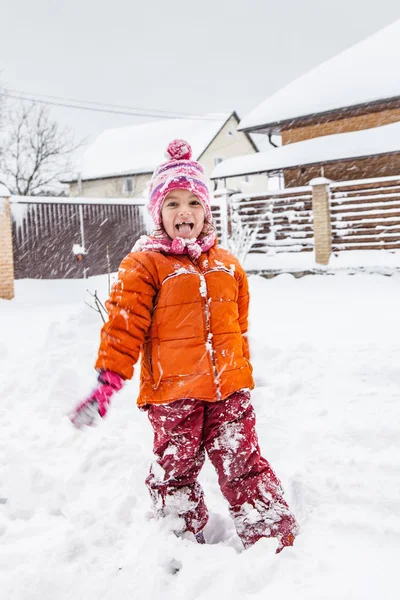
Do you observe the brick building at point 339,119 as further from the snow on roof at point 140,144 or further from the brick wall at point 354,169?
the snow on roof at point 140,144

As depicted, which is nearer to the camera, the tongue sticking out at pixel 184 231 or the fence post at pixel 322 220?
the tongue sticking out at pixel 184 231

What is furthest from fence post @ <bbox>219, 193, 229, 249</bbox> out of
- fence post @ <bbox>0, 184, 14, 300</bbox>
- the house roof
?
the house roof

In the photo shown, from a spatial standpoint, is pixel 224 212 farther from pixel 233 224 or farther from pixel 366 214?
pixel 366 214

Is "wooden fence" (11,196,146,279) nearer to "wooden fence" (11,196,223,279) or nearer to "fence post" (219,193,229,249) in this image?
"wooden fence" (11,196,223,279)

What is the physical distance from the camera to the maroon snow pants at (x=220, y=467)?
6.35 feet

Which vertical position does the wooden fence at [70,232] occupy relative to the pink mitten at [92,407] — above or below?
above

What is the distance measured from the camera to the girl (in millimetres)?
1915

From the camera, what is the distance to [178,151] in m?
2.25

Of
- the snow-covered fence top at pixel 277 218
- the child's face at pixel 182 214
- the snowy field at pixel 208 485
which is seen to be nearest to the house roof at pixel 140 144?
the snow-covered fence top at pixel 277 218

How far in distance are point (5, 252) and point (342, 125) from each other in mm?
11148

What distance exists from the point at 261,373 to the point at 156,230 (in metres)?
2.46

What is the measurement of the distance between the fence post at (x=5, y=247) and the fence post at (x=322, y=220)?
6.24 m

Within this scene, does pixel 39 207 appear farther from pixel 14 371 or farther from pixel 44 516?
pixel 44 516

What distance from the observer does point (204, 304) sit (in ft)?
6.50
